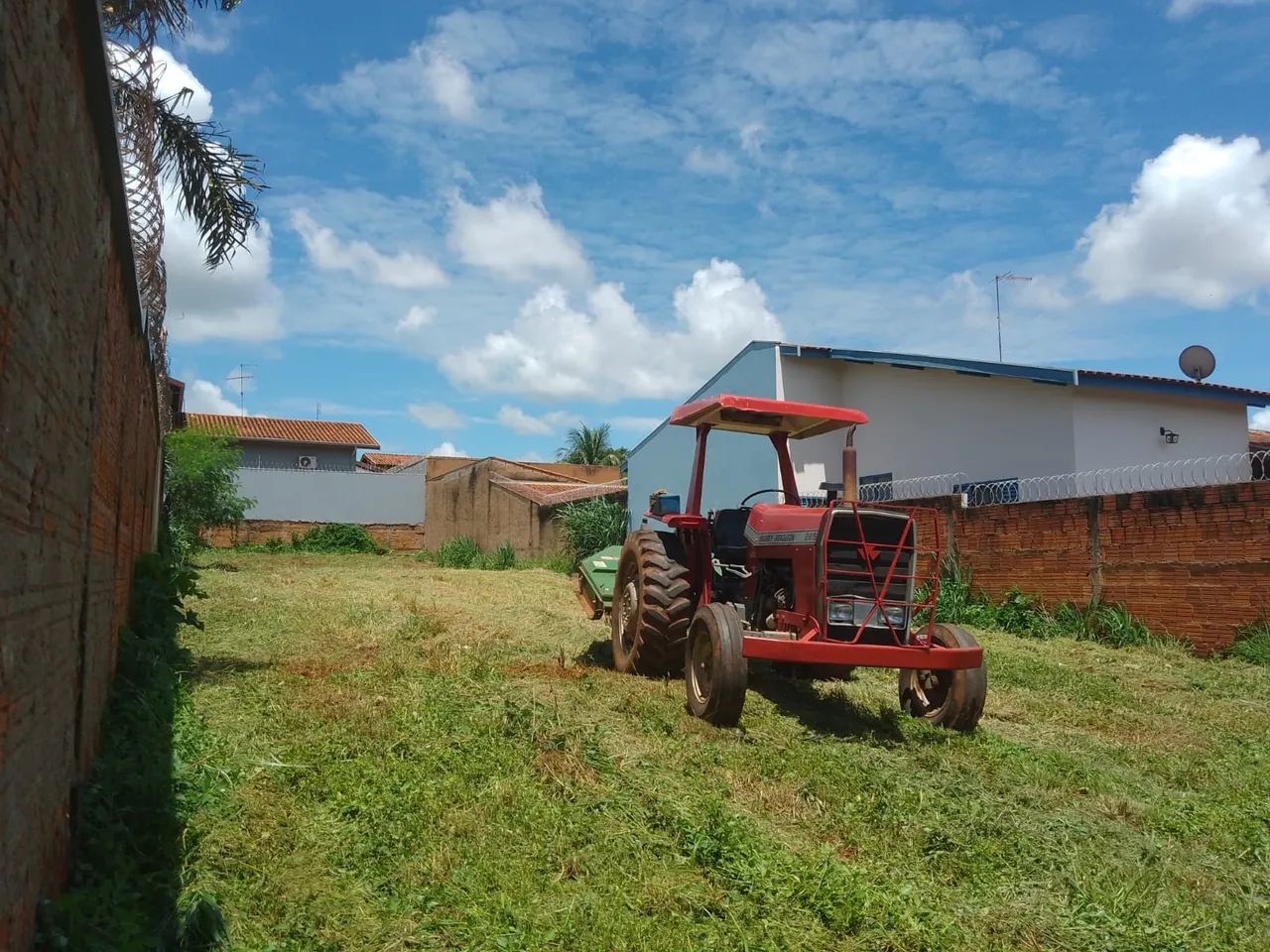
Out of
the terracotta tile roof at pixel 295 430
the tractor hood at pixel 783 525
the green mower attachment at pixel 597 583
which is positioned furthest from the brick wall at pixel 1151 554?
the terracotta tile roof at pixel 295 430

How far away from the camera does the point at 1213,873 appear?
4.21 metres

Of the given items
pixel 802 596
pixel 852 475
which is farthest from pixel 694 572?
pixel 852 475

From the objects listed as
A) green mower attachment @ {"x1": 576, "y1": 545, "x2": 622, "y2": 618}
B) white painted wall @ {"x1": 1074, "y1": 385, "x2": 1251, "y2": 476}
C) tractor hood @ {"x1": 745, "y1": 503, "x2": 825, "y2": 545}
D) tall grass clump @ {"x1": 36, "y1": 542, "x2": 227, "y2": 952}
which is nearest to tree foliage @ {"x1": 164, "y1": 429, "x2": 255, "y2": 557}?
green mower attachment @ {"x1": 576, "y1": 545, "x2": 622, "y2": 618}

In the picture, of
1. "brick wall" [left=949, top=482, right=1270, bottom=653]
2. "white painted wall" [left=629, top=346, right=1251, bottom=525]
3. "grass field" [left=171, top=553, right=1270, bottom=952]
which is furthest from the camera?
"white painted wall" [left=629, top=346, right=1251, bottom=525]

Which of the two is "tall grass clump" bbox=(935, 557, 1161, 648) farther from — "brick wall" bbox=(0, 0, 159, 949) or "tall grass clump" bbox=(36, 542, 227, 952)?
"brick wall" bbox=(0, 0, 159, 949)

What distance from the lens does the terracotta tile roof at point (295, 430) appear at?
43531 millimetres

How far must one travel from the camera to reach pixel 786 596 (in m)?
7.20

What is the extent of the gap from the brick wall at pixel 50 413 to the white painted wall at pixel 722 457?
12459 mm

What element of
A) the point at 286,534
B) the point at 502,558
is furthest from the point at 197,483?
the point at 286,534

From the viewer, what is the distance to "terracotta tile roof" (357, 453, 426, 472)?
4978 centimetres

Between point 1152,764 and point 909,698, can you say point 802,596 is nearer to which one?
point 909,698

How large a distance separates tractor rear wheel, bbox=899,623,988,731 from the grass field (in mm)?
245

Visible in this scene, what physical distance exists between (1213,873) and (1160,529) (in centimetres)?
716

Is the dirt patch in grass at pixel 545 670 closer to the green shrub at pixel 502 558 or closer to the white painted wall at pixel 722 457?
the white painted wall at pixel 722 457
